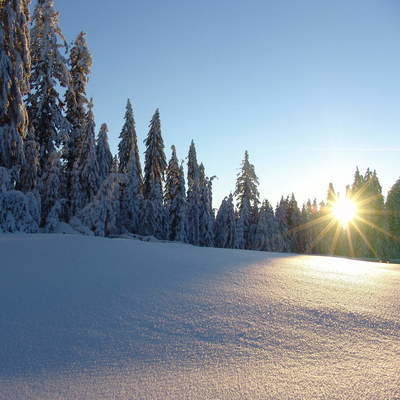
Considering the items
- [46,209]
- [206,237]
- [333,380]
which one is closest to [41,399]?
[333,380]

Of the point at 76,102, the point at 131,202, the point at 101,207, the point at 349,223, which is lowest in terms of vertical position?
the point at 349,223

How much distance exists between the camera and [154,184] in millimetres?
31094

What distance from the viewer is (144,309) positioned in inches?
111

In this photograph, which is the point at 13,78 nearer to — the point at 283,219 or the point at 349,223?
the point at 283,219

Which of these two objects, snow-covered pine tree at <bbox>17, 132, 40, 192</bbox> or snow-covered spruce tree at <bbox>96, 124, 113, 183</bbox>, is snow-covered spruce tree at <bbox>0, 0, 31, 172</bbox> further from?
snow-covered spruce tree at <bbox>96, 124, 113, 183</bbox>

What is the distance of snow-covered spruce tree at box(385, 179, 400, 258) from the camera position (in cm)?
4497

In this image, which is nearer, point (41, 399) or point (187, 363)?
point (41, 399)

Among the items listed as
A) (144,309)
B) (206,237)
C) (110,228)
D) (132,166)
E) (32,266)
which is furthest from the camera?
(206,237)

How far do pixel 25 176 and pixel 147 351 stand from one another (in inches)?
503

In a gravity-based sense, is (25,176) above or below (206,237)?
above

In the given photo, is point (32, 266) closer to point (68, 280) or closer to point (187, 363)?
point (68, 280)

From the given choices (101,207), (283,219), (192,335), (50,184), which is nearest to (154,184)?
(101,207)

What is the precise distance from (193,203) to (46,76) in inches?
960

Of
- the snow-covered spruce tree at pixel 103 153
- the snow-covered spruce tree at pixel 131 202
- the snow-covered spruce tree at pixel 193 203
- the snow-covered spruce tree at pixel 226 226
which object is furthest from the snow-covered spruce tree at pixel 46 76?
the snow-covered spruce tree at pixel 226 226
